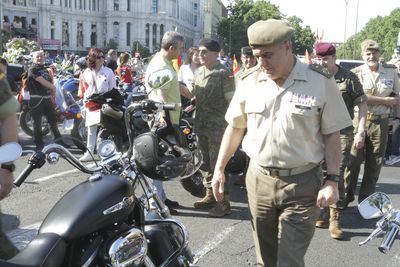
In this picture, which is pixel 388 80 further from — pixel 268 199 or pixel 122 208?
pixel 122 208

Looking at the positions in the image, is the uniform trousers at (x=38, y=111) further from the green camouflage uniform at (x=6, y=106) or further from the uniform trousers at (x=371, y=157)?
the green camouflage uniform at (x=6, y=106)

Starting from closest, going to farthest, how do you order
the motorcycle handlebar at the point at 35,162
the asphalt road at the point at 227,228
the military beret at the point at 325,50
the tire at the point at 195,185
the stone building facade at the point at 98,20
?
1. the motorcycle handlebar at the point at 35,162
2. the asphalt road at the point at 227,228
3. the military beret at the point at 325,50
4. the tire at the point at 195,185
5. the stone building facade at the point at 98,20

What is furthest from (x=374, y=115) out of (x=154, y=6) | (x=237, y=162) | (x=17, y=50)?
(x=154, y=6)

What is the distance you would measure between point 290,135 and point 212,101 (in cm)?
274

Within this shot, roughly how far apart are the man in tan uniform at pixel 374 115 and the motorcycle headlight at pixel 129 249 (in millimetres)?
3501

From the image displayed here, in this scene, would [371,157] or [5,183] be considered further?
[371,157]

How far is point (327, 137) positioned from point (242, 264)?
1.79 metres

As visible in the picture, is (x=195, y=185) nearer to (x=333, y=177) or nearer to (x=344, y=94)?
(x=344, y=94)

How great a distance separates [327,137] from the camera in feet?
9.54

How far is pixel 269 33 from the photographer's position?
2.76 m

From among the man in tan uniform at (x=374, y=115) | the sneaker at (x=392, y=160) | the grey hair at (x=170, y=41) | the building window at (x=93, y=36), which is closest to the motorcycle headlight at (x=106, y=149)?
the grey hair at (x=170, y=41)

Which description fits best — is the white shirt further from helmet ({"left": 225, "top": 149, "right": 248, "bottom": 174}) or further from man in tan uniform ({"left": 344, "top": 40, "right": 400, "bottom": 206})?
man in tan uniform ({"left": 344, "top": 40, "right": 400, "bottom": 206})

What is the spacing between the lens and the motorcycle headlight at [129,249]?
2.51m

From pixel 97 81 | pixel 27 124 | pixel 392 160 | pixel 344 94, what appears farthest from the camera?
pixel 27 124
